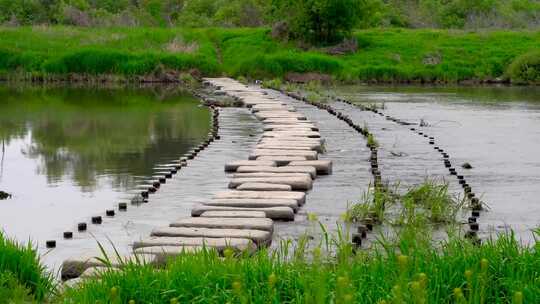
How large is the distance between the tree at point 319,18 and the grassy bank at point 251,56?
1246 millimetres

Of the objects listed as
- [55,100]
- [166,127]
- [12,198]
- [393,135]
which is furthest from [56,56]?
[12,198]

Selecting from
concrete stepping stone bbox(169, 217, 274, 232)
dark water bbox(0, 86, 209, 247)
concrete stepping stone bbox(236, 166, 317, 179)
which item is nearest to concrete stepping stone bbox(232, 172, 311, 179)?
concrete stepping stone bbox(236, 166, 317, 179)

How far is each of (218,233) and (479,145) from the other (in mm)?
11072

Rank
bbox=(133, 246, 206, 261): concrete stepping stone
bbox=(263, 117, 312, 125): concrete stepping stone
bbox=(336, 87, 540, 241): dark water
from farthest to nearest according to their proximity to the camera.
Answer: bbox=(263, 117, 312, 125): concrete stepping stone, bbox=(336, 87, 540, 241): dark water, bbox=(133, 246, 206, 261): concrete stepping stone

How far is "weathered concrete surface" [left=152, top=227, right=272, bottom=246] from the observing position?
864cm

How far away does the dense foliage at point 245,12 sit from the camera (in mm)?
55938

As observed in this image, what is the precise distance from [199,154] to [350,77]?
2841cm

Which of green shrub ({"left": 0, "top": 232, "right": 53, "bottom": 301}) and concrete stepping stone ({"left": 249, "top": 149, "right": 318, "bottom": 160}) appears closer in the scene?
green shrub ({"left": 0, "top": 232, "right": 53, "bottom": 301})

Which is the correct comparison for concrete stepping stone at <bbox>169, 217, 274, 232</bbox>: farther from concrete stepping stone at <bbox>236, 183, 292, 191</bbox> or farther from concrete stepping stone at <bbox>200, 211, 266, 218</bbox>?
concrete stepping stone at <bbox>236, 183, 292, 191</bbox>

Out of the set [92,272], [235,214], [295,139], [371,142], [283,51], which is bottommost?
[283,51]

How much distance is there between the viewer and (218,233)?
8672 mm

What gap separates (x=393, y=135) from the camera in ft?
65.9

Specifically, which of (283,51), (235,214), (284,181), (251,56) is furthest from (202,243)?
(283,51)

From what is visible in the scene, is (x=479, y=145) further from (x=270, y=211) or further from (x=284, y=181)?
(x=270, y=211)
